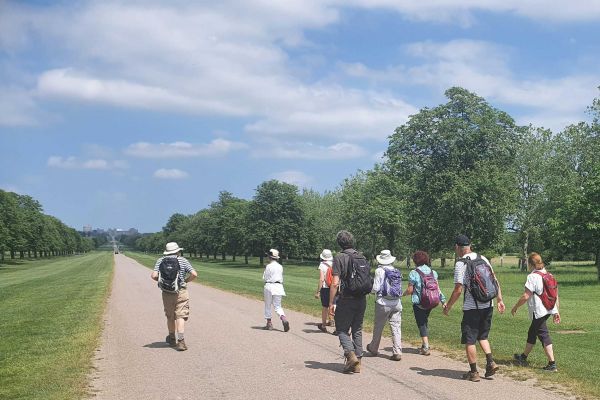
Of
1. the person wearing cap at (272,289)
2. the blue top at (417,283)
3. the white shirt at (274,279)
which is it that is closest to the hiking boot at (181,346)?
the person wearing cap at (272,289)

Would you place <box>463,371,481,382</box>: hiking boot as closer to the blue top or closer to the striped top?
the blue top

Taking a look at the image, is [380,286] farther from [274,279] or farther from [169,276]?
[274,279]

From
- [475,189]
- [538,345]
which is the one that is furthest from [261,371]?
[475,189]

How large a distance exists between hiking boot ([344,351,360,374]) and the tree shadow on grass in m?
0.23

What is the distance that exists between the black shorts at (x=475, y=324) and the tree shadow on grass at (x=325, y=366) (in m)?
1.98

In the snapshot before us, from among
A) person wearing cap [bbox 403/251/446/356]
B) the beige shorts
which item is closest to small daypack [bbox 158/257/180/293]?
the beige shorts

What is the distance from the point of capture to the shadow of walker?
8758mm

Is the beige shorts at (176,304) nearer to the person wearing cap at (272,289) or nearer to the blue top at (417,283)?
the person wearing cap at (272,289)

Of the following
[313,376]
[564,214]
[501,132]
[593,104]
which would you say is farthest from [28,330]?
[593,104]

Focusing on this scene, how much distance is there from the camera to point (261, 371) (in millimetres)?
8984

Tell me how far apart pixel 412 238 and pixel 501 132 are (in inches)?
506

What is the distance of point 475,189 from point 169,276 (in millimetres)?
38099

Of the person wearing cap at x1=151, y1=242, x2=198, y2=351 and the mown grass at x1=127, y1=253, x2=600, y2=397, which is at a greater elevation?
the person wearing cap at x1=151, y1=242, x2=198, y2=351

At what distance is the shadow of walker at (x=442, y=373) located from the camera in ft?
28.7
